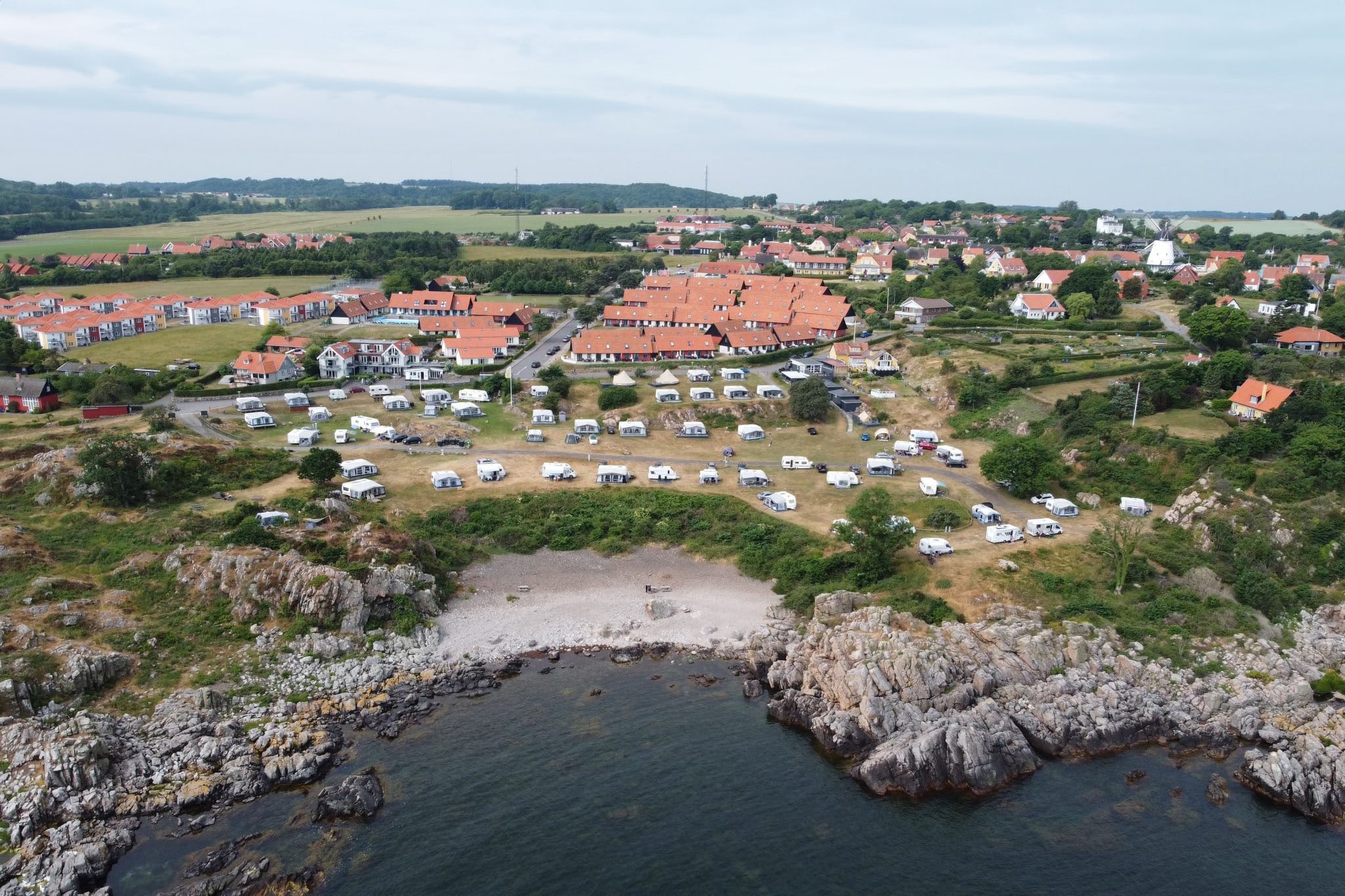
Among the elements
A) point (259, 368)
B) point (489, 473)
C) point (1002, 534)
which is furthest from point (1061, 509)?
point (259, 368)

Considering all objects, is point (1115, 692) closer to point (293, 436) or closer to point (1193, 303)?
point (293, 436)

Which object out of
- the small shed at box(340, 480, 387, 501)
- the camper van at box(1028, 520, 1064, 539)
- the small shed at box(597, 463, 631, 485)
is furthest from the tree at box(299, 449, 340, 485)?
the camper van at box(1028, 520, 1064, 539)

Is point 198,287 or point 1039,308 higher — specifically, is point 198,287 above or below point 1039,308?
below

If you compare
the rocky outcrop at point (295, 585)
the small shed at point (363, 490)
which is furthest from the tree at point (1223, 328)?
the small shed at point (363, 490)

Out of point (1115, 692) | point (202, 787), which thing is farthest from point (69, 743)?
point (1115, 692)

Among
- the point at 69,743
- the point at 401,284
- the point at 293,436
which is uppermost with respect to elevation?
the point at 401,284

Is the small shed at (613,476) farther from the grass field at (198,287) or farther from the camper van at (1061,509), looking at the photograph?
the grass field at (198,287)

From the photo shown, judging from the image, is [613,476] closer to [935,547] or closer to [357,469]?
[357,469]

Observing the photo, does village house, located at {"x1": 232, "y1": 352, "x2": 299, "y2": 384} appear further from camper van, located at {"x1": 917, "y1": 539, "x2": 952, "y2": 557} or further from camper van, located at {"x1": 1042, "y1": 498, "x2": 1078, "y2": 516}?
camper van, located at {"x1": 1042, "y1": 498, "x2": 1078, "y2": 516}
